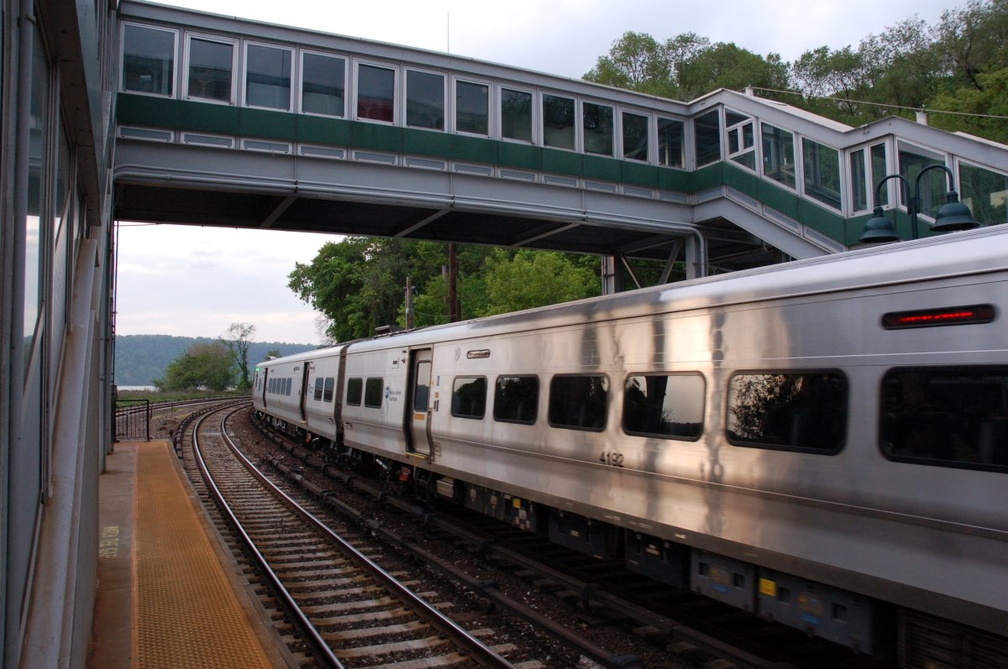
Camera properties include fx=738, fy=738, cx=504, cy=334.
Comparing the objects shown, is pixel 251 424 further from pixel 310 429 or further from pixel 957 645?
pixel 957 645

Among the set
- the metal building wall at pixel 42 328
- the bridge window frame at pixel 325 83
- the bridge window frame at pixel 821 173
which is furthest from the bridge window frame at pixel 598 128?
the metal building wall at pixel 42 328

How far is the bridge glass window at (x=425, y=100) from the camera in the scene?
49.0 feet

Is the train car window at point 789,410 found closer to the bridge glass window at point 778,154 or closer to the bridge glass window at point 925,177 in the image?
the bridge glass window at point 925,177

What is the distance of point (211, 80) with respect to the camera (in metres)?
13.8

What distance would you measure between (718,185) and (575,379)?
442 inches

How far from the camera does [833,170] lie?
48.5 ft

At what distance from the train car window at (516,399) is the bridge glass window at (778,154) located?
988 cm

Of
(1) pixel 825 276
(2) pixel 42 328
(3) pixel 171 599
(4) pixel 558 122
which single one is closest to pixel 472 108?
(4) pixel 558 122

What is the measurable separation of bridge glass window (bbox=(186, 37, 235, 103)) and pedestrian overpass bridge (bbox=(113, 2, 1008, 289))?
23 mm

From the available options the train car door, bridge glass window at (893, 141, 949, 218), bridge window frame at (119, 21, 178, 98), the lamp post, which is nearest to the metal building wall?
the train car door

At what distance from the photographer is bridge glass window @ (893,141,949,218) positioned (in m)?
12.9

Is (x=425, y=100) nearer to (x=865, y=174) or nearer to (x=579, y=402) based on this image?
(x=865, y=174)

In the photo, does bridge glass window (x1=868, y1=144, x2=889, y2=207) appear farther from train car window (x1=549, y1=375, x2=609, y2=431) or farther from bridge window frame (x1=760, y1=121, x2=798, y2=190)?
train car window (x1=549, y1=375, x2=609, y2=431)

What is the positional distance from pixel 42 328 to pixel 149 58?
1199 centimetres
